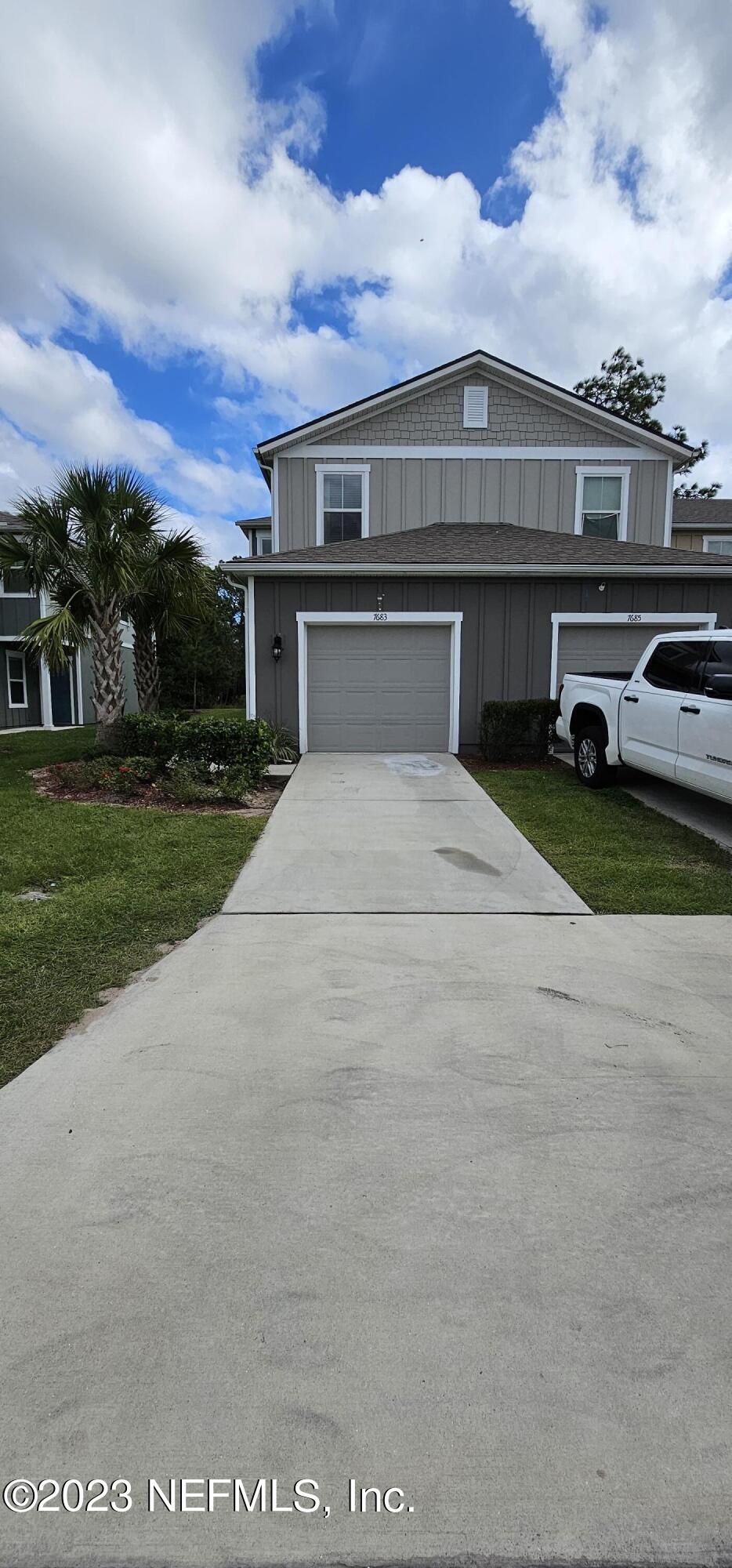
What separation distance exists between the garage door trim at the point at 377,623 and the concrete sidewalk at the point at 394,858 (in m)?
3.17

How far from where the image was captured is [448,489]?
51.4ft

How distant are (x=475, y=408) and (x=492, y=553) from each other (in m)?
4.71

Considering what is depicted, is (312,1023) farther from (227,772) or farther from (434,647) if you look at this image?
(434,647)

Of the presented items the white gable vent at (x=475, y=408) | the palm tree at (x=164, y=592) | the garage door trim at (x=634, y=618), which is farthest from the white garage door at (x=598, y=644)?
the palm tree at (x=164, y=592)

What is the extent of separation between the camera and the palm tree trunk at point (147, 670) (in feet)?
47.9

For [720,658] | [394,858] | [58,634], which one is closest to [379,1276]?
[394,858]

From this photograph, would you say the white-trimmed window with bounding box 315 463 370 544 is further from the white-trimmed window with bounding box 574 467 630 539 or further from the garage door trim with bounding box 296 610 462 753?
the white-trimmed window with bounding box 574 467 630 539

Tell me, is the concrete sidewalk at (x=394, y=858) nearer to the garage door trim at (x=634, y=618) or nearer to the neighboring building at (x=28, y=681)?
the garage door trim at (x=634, y=618)

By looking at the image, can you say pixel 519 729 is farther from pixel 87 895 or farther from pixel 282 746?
pixel 87 895

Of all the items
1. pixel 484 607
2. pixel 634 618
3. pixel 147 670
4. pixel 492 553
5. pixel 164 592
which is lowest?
pixel 147 670

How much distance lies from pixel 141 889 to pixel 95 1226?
3.61m

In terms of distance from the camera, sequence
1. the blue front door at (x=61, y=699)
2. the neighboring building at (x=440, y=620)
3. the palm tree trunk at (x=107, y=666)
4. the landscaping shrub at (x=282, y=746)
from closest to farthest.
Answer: the palm tree trunk at (x=107, y=666)
the landscaping shrub at (x=282, y=746)
the neighboring building at (x=440, y=620)
the blue front door at (x=61, y=699)

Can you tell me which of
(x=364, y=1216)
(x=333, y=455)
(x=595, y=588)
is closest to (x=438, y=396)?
(x=333, y=455)

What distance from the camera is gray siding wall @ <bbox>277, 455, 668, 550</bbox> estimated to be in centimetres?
1560
